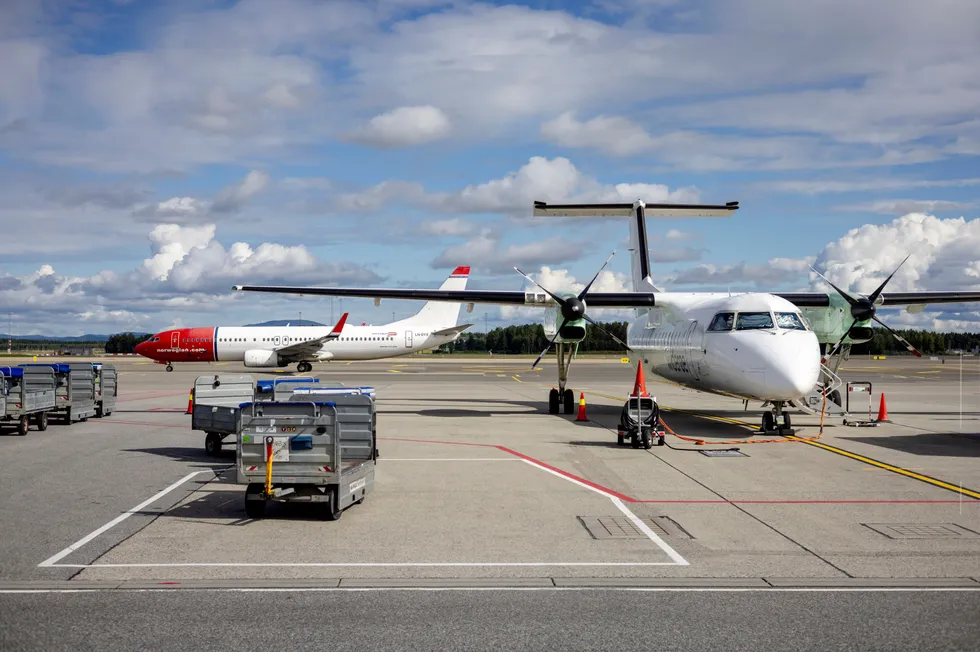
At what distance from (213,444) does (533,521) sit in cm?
828

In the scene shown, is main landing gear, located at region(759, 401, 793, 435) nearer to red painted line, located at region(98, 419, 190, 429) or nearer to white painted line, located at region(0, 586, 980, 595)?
white painted line, located at region(0, 586, 980, 595)

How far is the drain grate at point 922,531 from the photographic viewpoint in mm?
9211

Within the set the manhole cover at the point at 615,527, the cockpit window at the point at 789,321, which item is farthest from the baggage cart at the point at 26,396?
the cockpit window at the point at 789,321

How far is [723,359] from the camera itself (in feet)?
60.4

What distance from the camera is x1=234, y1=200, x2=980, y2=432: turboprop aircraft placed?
1739 cm

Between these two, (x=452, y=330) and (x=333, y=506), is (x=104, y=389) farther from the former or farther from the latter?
(x=452, y=330)

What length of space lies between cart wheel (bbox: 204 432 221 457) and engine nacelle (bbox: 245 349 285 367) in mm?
40319

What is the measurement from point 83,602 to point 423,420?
53.7 feet

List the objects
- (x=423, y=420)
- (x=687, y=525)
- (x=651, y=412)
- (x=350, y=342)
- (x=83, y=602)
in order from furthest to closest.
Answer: (x=350, y=342)
(x=423, y=420)
(x=651, y=412)
(x=687, y=525)
(x=83, y=602)

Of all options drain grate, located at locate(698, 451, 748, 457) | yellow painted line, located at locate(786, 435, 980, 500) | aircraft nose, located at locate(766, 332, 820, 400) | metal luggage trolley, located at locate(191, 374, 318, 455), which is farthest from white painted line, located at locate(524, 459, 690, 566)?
aircraft nose, located at locate(766, 332, 820, 400)

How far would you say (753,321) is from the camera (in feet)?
60.2

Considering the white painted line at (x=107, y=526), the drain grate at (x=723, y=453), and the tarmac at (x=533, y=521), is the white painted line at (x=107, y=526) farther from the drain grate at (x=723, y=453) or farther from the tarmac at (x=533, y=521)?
the drain grate at (x=723, y=453)

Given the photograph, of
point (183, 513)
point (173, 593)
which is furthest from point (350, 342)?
point (173, 593)

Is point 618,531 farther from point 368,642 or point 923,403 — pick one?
point 923,403
